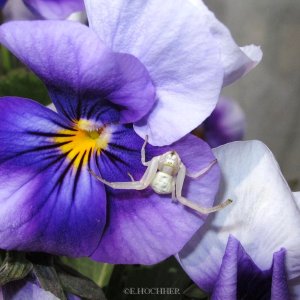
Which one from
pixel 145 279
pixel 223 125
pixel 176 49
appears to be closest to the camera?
pixel 176 49

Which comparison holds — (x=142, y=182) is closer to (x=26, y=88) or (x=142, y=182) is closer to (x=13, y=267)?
(x=13, y=267)

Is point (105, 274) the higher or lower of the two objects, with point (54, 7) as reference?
lower

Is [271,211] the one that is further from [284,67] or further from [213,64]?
[284,67]

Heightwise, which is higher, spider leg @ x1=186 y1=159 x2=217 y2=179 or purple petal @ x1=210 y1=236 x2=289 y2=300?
spider leg @ x1=186 y1=159 x2=217 y2=179

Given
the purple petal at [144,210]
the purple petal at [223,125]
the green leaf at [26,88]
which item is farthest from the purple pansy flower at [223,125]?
the purple petal at [144,210]

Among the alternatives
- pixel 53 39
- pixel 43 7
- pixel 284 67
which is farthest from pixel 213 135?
pixel 284 67

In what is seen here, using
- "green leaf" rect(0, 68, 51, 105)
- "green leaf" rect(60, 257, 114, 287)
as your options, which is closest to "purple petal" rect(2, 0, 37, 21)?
"green leaf" rect(0, 68, 51, 105)

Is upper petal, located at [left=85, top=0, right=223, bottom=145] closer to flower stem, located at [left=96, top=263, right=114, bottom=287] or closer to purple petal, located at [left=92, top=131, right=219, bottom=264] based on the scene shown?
purple petal, located at [left=92, top=131, right=219, bottom=264]

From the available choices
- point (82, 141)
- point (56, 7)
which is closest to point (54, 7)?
point (56, 7)

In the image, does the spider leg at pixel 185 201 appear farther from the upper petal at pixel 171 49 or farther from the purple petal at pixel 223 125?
the purple petal at pixel 223 125
